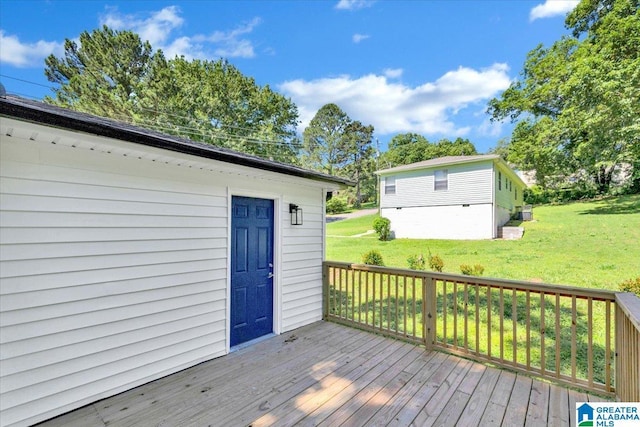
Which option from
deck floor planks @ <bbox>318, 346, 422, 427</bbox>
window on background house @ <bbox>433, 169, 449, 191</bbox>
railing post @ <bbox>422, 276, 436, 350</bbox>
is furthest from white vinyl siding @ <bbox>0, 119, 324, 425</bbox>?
window on background house @ <bbox>433, 169, 449, 191</bbox>

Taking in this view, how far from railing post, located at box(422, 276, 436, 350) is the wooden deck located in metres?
0.16

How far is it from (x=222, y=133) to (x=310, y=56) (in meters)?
6.29

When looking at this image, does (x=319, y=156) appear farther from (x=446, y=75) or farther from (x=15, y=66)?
(x=15, y=66)

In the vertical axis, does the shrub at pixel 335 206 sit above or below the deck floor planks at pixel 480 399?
above

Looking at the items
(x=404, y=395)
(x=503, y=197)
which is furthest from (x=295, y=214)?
(x=503, y=197)

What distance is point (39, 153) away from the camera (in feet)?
7.43

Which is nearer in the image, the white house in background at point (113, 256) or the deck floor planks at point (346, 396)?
the white house in background at point (113, 256)

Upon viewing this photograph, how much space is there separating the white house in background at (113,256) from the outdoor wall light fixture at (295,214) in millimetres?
461

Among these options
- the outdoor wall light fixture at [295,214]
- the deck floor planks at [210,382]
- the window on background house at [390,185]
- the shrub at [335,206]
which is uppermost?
the window on background house at [390,185]

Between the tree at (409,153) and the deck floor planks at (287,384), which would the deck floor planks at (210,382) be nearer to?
the deck floor planks at (287,384)

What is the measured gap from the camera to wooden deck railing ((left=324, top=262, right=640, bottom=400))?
2.45 meters

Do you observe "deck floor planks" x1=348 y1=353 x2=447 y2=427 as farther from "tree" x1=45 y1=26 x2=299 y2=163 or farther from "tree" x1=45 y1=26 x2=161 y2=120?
"tree" x1=45 y1=26 x2=161 y2=120

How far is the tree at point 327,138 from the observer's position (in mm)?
28656

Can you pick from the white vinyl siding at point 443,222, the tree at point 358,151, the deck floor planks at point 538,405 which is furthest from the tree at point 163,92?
the deck floor planks at point 538,405
